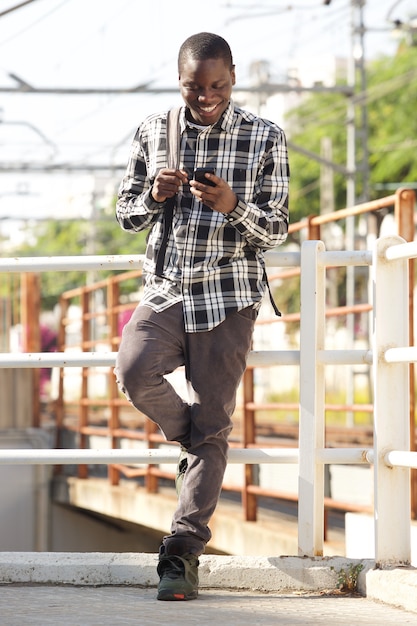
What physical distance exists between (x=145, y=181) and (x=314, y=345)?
0.78 m

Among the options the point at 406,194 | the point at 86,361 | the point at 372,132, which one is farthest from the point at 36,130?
the point at 86,361

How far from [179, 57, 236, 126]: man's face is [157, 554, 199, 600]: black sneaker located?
1.32 metres

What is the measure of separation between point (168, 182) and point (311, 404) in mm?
931

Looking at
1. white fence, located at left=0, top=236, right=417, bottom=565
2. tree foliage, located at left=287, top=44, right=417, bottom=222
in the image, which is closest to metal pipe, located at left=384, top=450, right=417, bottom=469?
white fence, located at left=0, top=236, right=417, bottom=565

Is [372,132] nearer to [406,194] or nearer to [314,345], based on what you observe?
[406,194]

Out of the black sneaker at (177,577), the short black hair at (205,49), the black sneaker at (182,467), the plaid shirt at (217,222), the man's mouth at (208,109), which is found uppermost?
the short black hair at (205,49)

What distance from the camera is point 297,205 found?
39.9 meters

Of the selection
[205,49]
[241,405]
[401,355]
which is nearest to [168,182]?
[205,49]

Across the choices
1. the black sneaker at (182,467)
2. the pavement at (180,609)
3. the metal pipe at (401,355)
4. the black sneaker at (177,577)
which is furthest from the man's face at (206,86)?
the pavement at (180,609)

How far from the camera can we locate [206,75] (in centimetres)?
396

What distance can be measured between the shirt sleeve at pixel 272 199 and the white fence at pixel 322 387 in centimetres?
34

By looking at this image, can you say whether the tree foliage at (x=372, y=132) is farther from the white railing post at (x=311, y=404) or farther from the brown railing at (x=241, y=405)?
the white railing post at (x=311, y=404)

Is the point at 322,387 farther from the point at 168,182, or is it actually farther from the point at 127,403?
the point at 127,403

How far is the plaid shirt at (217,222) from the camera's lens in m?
4.04
